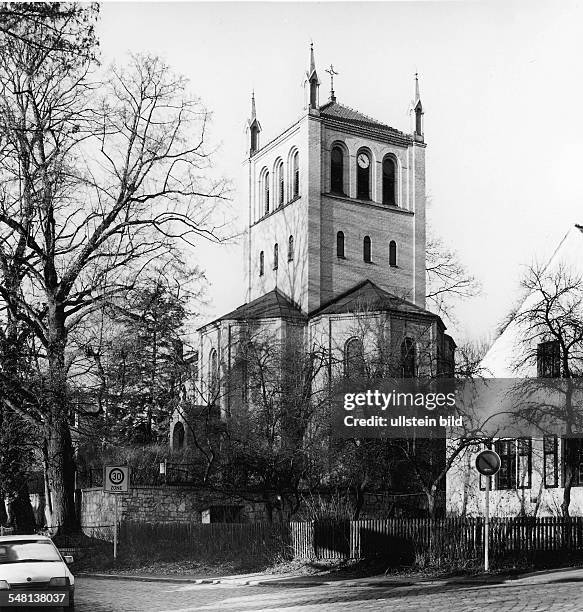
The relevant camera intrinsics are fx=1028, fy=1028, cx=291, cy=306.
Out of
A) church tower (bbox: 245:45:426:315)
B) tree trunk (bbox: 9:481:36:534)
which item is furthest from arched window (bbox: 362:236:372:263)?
tree trunk (bbox: 9:481:36:534)

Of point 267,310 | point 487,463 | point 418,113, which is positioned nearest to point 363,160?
point 418,113

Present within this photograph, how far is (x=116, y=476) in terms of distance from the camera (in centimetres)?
2597

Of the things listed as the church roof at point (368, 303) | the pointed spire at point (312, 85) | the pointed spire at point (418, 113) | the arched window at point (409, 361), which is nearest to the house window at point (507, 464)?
the arched window at point (409, 361)

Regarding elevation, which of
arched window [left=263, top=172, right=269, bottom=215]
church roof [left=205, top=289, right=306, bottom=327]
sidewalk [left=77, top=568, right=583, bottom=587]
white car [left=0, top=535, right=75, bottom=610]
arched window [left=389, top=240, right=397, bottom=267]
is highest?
arched window [left=263, top=172, right=269, bottom=215]

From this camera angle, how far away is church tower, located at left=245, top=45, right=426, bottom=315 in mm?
60438

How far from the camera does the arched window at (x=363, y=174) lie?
6284cm

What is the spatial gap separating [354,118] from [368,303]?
13.9 m

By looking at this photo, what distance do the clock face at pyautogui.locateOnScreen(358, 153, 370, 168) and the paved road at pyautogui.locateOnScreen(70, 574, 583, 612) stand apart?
1785 inches

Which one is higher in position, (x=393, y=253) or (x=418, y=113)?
(x=418, y=113)

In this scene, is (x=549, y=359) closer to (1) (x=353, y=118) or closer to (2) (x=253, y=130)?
(1) (x=353, y=118)

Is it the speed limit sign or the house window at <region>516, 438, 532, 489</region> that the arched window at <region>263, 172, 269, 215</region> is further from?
the speed limit sign

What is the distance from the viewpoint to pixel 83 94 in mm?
25500

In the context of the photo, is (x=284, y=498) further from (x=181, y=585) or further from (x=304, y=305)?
(x=304, y=305)

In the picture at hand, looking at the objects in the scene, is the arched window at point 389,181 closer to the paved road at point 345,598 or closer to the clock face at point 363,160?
the clock face at point 363,160
